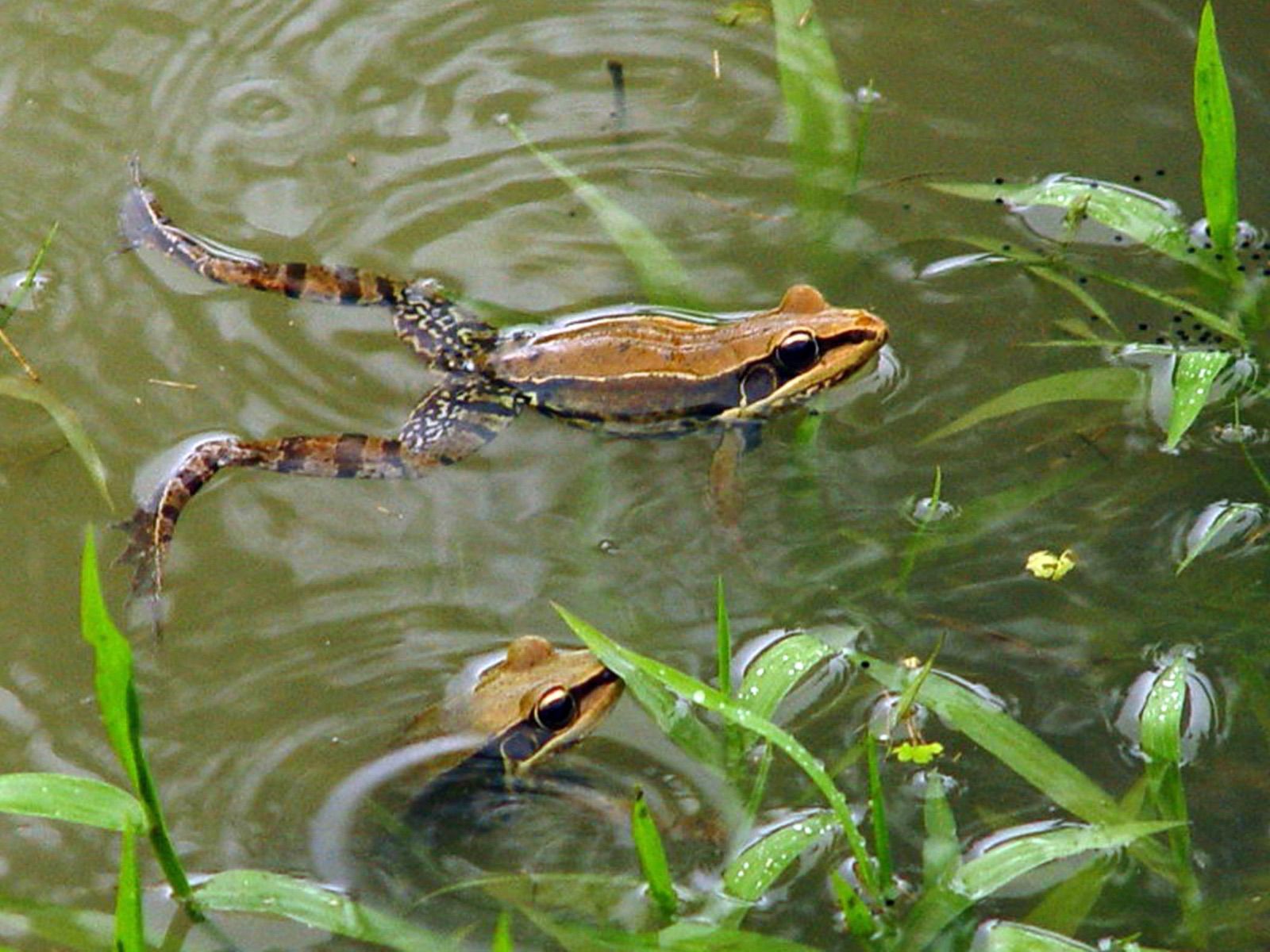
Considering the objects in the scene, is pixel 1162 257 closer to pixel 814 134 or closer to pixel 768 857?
pixel 814 134

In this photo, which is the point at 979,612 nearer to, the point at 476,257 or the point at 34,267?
the point at 476,257

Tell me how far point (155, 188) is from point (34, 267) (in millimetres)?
893

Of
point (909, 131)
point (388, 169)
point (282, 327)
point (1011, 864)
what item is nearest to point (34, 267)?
point (282, 327)

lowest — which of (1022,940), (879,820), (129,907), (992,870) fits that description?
(1022,940)

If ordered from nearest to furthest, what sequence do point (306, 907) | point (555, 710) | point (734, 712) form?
point (734, 712)
point (306, 907)
point (555, 710)

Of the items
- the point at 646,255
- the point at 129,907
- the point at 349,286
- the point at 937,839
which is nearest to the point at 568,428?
the point at 646,255

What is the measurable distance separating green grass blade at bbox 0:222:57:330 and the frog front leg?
0.84 meters

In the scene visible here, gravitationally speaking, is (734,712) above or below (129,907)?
below

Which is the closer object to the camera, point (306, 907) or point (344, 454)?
point (306, 907)

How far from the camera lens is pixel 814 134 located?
18.1ft

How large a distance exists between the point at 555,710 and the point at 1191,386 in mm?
2294

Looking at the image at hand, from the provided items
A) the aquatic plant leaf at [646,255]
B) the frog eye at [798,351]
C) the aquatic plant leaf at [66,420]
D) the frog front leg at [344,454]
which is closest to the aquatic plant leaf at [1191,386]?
the frog eye at [798,351]

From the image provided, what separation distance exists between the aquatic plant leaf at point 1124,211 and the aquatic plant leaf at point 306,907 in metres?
3.29

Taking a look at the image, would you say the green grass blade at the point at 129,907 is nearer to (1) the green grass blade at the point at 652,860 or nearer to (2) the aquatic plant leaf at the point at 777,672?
(1) the green grass blade at the point at 652,860
